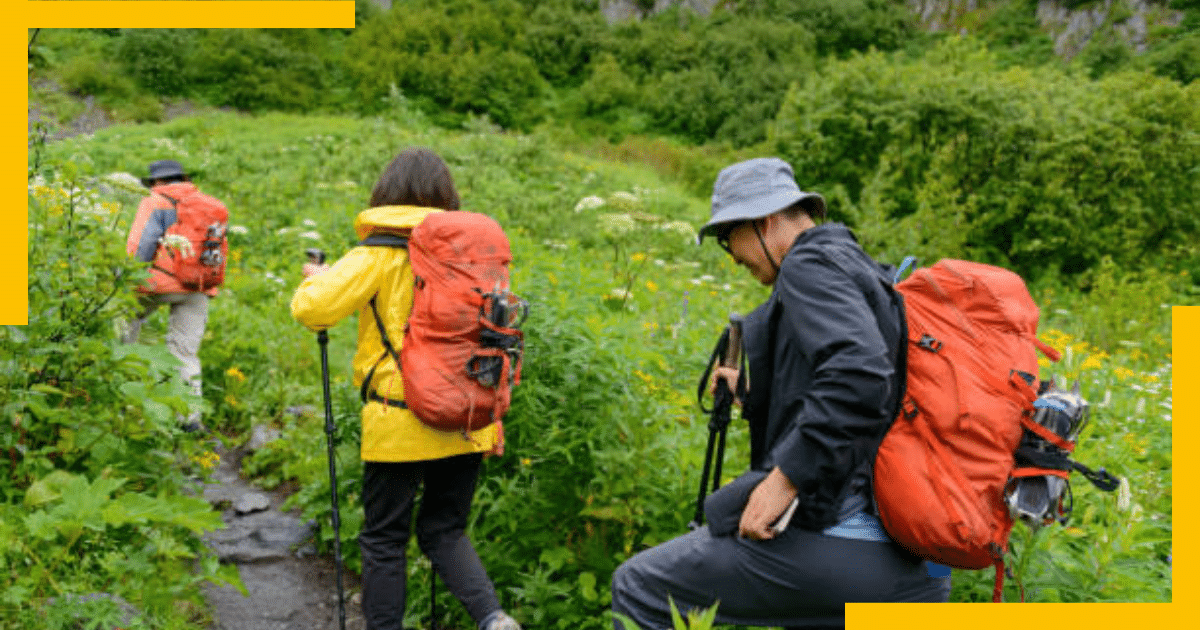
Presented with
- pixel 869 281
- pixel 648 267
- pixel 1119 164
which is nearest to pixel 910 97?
pixel 1119 164

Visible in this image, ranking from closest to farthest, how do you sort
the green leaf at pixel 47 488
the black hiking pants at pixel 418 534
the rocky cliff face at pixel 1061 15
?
the green leaf at pixel 47 488 < the black hiking pants at pixel 418 534 < the rocky cliff face at pixel 1061 15


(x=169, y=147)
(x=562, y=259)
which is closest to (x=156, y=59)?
(x=169, y=147)

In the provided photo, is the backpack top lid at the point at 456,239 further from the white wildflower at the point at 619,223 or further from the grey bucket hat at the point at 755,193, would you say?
the white wildflower at the point at 619,223

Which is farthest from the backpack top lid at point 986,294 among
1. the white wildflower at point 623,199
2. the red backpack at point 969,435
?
the white wildflower at point 623,199

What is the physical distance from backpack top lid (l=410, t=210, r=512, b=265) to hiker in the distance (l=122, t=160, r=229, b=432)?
3.12 meters

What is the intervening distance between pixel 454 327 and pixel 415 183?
68 centimetres

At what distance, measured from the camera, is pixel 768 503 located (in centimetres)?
209

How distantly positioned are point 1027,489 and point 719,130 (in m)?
39.4

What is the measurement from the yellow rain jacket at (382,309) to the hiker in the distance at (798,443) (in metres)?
1.20

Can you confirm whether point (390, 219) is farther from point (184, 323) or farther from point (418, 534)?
point (184, 323)

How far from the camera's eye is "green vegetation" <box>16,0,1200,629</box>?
3391mm

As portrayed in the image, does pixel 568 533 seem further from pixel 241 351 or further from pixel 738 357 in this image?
pixel 241 351

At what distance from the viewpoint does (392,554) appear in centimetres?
351

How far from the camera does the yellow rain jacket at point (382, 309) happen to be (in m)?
3.24
